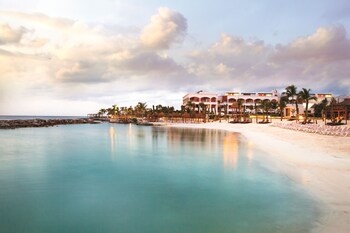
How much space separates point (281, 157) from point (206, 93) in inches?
3463

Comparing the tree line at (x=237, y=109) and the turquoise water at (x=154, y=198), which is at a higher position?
the tree line at (x=237, y=109)

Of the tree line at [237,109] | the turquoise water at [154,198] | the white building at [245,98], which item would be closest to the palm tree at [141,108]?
the tree line at [237,109]

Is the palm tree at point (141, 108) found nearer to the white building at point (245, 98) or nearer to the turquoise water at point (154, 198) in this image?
the white building at point (245, 98)

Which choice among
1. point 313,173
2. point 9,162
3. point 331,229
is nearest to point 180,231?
point 331,229

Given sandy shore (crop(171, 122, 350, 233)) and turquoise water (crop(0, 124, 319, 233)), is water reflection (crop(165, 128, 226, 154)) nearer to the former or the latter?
sandy shore (crop(171, 122, 350, 233))

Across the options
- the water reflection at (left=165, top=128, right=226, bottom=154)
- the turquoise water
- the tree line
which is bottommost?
the turquoise water

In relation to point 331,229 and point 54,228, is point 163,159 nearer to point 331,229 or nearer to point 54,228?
point 54,228

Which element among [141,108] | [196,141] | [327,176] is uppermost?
[141,108]

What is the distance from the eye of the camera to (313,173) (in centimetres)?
1309

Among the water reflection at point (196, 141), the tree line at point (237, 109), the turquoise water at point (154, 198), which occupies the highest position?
the tree line at point (237, 109)

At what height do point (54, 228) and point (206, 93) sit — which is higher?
point (206, 93)

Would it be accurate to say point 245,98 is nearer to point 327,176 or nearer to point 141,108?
point 141,108

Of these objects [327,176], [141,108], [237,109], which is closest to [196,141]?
[327,176]

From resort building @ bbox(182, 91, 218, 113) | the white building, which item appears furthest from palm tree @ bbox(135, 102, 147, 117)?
the white building
